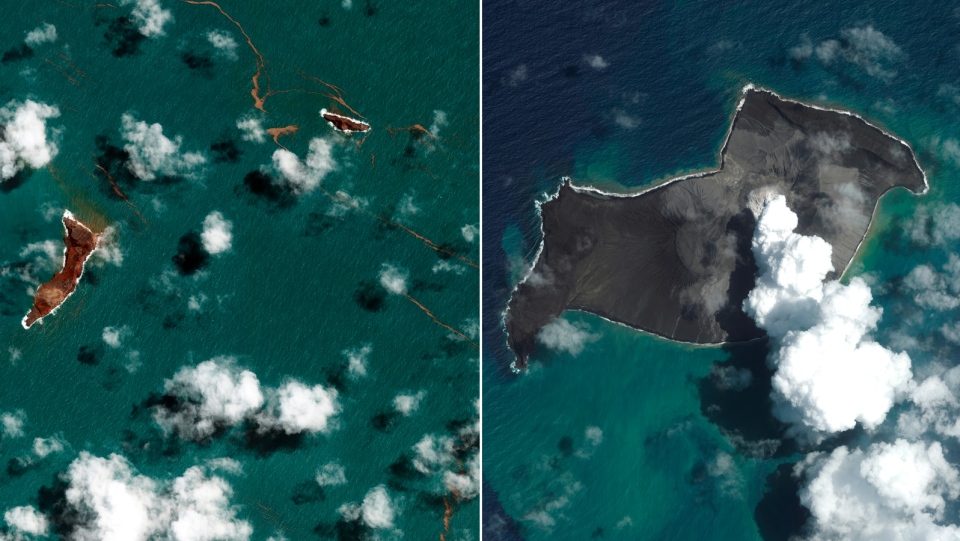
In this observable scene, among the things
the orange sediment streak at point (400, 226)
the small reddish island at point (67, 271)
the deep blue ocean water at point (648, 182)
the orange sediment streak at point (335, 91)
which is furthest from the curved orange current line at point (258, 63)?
the deep blue ocean water at point (648, 182)

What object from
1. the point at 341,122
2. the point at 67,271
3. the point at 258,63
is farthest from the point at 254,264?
the point at 258,63

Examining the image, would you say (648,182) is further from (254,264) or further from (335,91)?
(254,264)

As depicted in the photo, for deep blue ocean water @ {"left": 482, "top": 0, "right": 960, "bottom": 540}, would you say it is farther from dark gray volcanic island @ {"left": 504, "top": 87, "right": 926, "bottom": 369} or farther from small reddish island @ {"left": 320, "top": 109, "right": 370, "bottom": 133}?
small reddish island @ {"left": 320, "top": 109, "right": 370, "bottom": 133}

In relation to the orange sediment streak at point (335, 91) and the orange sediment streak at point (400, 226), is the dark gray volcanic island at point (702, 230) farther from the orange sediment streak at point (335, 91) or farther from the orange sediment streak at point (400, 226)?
the orange sediment streak at point (335, 91)

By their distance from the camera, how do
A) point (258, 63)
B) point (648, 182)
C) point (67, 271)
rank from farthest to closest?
point (648, 182), point (258, 63), point (67, 271)

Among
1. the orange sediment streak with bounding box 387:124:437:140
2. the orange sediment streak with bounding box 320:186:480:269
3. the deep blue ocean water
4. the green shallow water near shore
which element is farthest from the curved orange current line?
the deep blue ocean water

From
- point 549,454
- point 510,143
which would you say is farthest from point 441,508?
point 510,143
